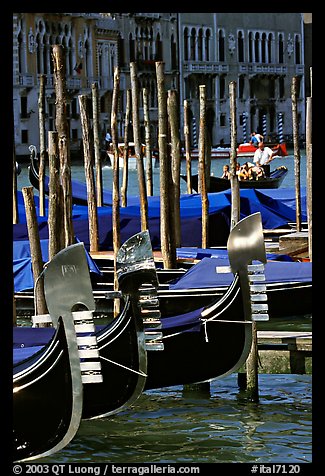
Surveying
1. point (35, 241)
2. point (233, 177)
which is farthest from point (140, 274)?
point (233, 177)

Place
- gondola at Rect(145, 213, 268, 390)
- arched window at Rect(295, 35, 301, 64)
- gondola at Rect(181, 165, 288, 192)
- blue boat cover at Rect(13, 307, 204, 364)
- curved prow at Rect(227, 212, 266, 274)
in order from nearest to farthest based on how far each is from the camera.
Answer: blue boat cover at Rect(13, 307, 204, 364), curved prow at Rect(227, 212, 266, 274), gondola at Rect(145, 213, 268, 390), gondola at Rect(181, 165, 288, 192), arched window at Rect(295, 35, 301, 64)

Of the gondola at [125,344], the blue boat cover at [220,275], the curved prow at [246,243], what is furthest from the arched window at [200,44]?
the gondola at [125,344]

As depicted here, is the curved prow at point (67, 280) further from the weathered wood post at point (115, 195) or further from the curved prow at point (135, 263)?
the weathered wood post at point (115, 195)

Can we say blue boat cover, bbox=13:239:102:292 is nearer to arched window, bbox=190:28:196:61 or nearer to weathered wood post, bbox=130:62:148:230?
weathered wood post, bbox=130:62:148:230

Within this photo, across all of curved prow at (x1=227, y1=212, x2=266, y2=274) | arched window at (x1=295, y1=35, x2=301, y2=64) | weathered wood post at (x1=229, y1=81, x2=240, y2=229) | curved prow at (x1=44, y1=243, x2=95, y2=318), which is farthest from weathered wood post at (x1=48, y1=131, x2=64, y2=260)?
arched window at (x1=295, y1=35, x2=301, y2=64)

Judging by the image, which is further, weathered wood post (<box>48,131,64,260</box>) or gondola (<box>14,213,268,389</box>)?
weathered wood post (<box>48,131,64,260</box>)

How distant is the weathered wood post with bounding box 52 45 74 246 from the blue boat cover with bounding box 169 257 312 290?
0.42 m

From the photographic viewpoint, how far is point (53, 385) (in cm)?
243

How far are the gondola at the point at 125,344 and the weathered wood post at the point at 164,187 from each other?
126cm

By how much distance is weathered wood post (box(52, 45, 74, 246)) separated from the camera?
3588 mm

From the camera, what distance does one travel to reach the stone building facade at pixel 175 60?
17.0 meters

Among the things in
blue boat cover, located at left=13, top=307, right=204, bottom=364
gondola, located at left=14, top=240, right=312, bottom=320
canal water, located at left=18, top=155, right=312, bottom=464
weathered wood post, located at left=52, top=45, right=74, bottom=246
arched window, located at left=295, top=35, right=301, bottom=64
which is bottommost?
canal water, located at left=18, top=155, right=312, bottom=464

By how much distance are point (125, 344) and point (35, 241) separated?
0.66m

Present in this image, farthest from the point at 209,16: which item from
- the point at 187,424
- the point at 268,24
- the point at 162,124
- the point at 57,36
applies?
Result: the point at 187,424
